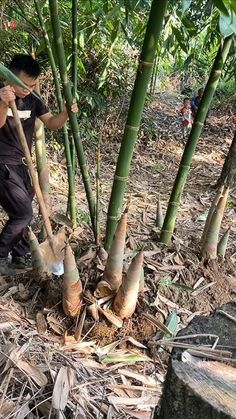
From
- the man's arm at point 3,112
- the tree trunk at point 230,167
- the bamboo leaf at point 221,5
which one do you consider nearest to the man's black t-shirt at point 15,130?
the man's arm at point 3,112

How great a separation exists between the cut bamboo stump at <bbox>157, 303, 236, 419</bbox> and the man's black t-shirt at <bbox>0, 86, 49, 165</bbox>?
1837 millimetres

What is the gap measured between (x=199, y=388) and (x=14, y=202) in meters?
1.95

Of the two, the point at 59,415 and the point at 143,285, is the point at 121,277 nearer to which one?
the point at 143,285

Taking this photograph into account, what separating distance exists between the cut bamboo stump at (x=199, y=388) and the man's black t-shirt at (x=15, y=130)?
72.3 inches

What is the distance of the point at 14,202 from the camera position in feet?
8.82

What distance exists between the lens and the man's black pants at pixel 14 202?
2660mm

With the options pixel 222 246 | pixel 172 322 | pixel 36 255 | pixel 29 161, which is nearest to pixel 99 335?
pixel 172 322

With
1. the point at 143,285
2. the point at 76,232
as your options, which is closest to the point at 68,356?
the point at 143,285

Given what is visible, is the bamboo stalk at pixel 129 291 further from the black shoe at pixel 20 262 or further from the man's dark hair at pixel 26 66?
the man's dark hair at pixel 26 66

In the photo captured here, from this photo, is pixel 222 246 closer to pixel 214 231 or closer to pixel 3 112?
pixel 214 231

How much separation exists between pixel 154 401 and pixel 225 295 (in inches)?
37.0

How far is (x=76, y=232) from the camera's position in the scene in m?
2.89

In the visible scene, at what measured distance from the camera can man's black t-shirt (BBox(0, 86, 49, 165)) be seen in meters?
2.60

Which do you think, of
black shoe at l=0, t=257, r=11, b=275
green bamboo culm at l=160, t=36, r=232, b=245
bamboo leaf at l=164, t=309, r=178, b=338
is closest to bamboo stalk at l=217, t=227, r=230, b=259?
green bamboo culm at l=160, t=36, r=232, b=245
